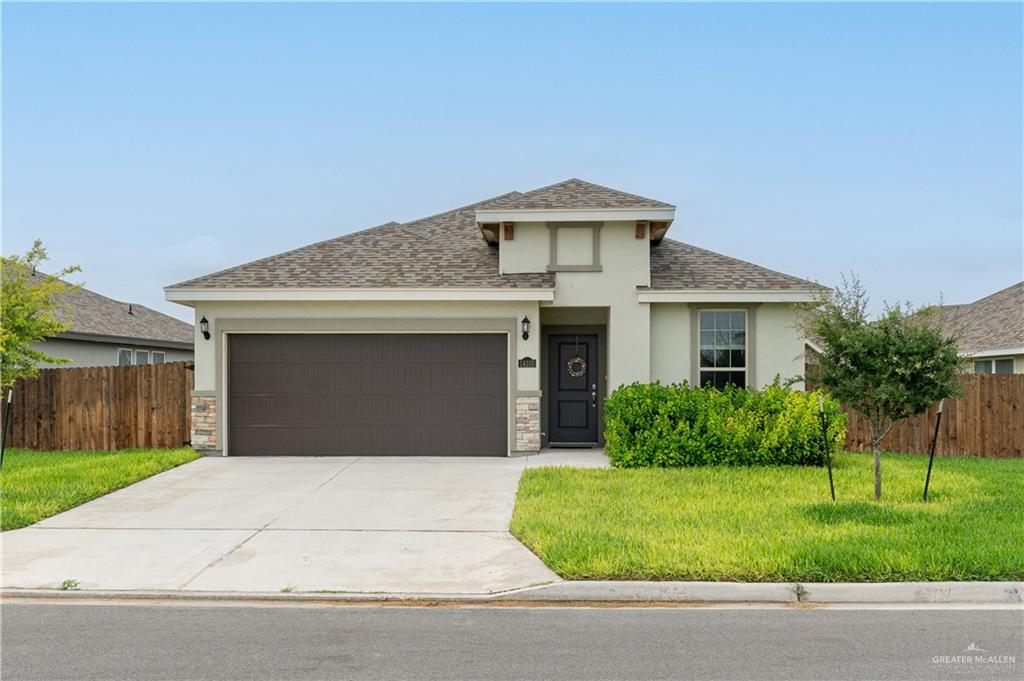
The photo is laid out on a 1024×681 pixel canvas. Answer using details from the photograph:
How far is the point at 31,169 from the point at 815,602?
1674 cm

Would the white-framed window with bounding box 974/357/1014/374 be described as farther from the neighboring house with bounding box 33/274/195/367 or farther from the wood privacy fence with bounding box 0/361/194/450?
the neighboring house with bounding box 33/274/195/367

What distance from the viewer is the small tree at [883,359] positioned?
930cm

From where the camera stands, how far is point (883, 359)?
9359 mm

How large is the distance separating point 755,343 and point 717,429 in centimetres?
275

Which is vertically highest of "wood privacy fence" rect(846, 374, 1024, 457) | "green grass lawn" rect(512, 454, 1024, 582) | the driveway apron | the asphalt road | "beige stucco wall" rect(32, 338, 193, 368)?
"beige stucco wall" rect(32, 338, 193, 368)

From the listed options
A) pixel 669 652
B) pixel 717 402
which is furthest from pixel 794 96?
pixel 669 652

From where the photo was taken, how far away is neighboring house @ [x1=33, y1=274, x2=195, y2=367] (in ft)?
64.5

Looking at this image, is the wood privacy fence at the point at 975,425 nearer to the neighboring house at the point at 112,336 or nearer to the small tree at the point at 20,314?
the small tree at the point at 20,314

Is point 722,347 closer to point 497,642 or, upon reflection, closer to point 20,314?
point 497,642

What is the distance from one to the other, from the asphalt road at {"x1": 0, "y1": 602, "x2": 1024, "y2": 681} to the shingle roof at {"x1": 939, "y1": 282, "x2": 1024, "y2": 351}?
48.1 ft

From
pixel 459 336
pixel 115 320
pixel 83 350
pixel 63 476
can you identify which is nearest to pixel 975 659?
pixel 459 336

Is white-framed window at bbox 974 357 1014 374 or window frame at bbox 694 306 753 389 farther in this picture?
white-framed window at bbox 974 357 1014 374

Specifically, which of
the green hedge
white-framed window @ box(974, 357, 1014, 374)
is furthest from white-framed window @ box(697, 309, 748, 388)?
white-framed window @ box(974, 357, 1014, 374)

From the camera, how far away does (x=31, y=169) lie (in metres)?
16.0
